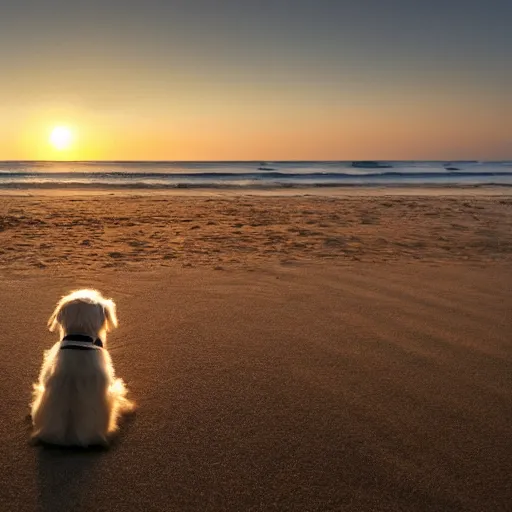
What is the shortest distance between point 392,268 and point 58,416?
546cm

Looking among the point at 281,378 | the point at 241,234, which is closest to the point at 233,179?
the point at 241,234

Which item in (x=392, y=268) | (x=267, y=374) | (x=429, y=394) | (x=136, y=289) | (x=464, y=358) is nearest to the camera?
(x=429, y=394)

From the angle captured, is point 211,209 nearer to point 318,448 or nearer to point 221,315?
point 221,315

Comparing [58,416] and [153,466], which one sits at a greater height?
[58,416]

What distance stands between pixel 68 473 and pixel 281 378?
5.39 feet

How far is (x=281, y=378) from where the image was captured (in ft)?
12.4

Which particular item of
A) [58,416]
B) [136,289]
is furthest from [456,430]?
[136,289]

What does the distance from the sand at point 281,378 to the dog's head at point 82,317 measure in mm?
641

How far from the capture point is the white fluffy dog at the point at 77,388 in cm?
284

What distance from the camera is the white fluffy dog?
9.33 feet

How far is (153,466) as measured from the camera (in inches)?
109

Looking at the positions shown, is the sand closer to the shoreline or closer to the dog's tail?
the dog's tail

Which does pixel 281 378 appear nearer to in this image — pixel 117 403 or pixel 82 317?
pixel 117 403

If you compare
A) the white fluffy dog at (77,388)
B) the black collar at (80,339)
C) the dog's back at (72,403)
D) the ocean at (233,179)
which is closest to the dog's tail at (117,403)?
the white fluffy dog at (77,388)
